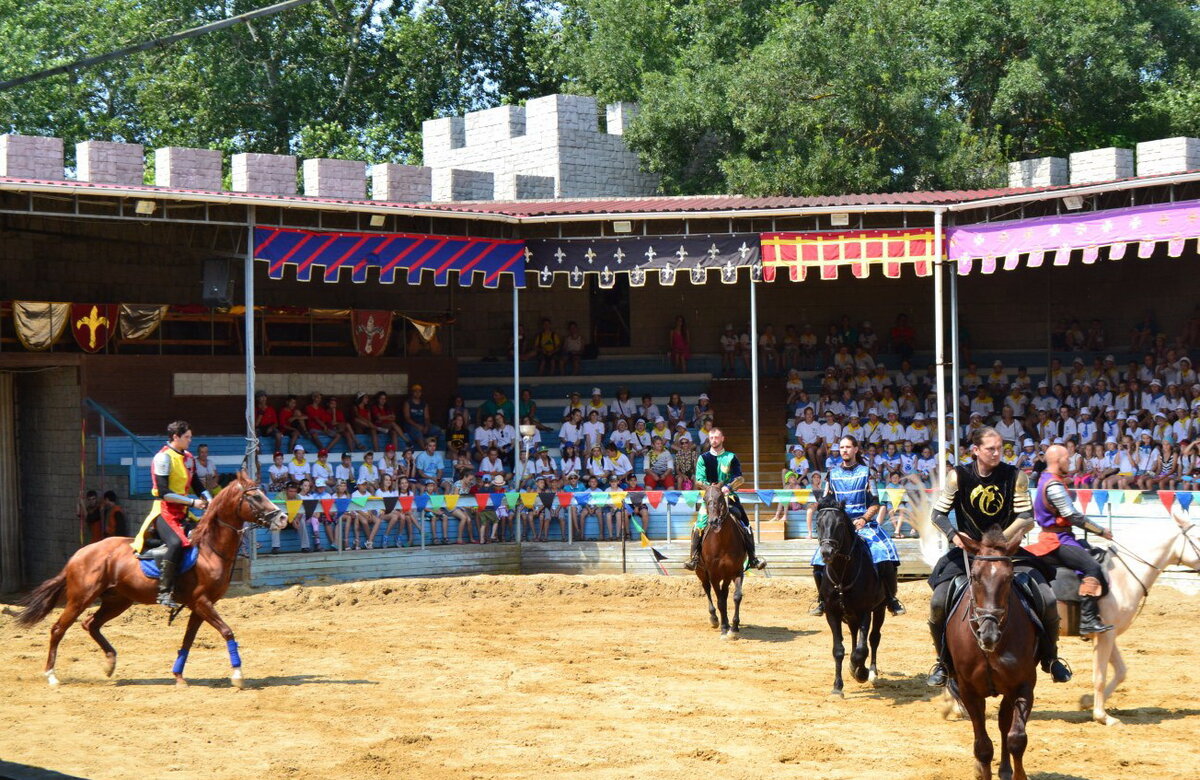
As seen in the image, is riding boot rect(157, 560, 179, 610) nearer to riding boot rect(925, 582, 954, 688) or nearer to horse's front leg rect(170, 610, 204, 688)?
horse's front leg rect(170, 610, 204, 688)

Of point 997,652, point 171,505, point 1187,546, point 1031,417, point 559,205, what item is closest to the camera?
point 997,652

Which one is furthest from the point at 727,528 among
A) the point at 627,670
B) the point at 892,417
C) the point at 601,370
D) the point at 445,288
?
the point at 445,288

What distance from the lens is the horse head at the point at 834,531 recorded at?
1253 centimetres

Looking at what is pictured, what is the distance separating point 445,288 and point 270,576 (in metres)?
9.89

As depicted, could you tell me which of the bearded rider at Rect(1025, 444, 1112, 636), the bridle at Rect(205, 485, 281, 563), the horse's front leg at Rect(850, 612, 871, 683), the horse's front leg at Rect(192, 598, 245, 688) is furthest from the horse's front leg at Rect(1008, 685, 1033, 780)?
the horse's front leg at Rect(192, 598, 245, 688)

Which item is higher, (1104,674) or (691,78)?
(691,78)

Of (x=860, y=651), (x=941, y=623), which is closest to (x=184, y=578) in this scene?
(x=860, y=651)

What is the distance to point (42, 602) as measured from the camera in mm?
13906

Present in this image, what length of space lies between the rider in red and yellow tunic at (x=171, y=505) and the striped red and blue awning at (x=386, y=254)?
7.58m

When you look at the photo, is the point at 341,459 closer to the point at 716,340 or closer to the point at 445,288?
the point at 445,288

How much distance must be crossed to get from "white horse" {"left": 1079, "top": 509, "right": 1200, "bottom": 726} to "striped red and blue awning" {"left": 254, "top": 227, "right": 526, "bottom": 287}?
12466 mm

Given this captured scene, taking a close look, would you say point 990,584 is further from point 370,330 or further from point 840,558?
point 370,330

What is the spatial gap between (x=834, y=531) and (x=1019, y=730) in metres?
3.80

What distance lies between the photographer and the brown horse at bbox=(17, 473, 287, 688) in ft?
44.1
